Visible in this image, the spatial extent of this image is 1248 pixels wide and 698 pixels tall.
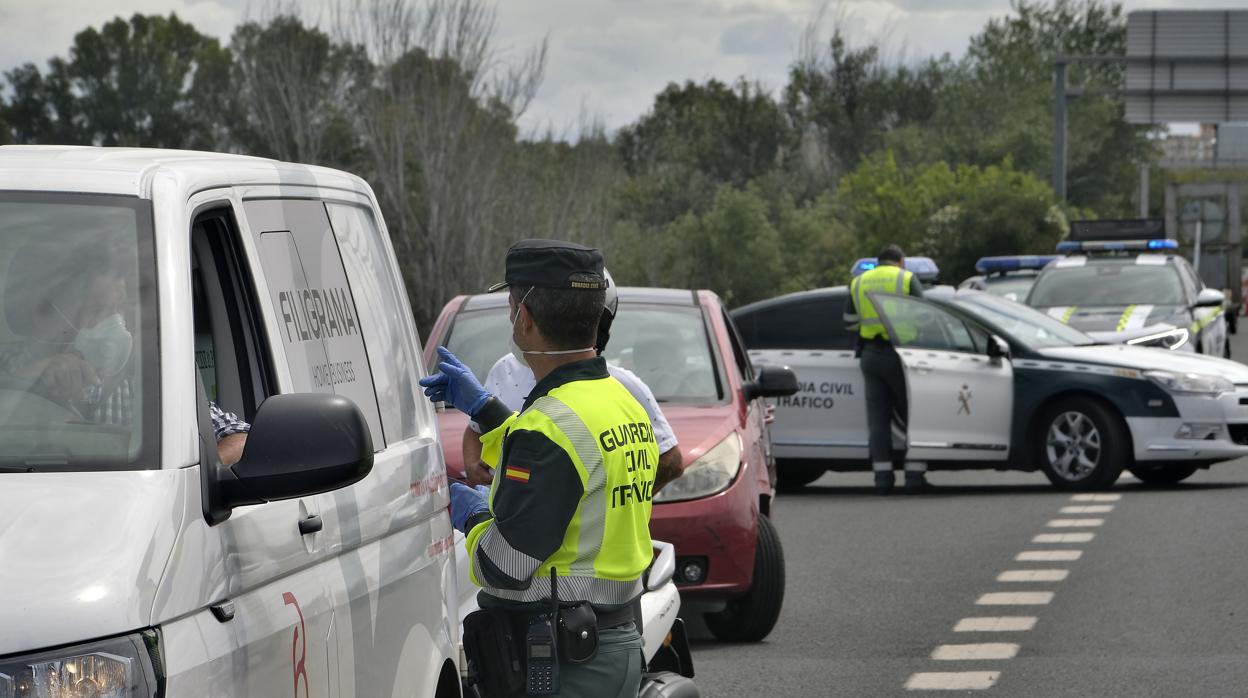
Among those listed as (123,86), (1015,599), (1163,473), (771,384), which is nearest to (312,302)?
(771,384)

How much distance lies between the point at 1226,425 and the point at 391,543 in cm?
1194

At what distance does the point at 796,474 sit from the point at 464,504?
41.4 ft

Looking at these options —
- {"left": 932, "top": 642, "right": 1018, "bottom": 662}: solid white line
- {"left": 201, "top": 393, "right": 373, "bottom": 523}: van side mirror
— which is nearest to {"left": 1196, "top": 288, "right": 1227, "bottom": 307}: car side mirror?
{"left": 932, "top": 642, "right": 1018, "bottom": 662}: solid white line

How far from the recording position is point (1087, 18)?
318 feet

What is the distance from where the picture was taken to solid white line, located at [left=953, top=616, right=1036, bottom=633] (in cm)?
939

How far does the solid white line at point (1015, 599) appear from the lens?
10203 mm

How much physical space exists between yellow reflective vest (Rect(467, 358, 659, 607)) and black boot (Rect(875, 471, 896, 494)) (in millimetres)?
11826

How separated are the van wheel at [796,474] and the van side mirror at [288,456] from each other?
43.5 feet

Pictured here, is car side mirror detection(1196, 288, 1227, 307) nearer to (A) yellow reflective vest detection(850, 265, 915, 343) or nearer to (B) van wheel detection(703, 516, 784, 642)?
(A) yellow reflective vest detection(850, 265, 915, 343)

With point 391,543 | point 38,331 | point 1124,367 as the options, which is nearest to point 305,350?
point 391,543

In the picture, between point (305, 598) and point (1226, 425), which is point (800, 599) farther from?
point (305, 598)

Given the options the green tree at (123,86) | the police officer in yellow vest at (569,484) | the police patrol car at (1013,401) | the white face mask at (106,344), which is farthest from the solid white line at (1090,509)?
the green tree at (123,86)

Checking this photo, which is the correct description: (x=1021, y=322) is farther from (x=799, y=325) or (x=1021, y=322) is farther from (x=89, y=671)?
(x=89, y=671)

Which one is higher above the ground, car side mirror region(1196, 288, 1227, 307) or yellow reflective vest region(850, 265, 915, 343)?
yellow reflective vest region(850, 265, 915, 343)
